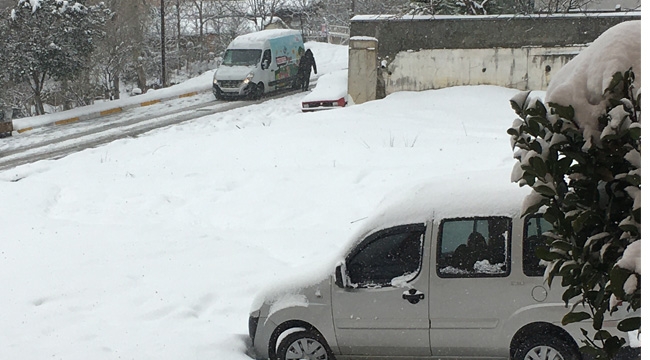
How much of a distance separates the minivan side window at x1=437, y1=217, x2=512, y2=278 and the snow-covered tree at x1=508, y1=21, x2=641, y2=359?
11.2ft

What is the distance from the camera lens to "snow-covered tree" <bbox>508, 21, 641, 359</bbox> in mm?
2879

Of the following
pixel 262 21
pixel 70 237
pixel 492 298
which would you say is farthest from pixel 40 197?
pixel 262 21

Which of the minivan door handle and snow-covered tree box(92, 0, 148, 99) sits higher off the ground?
snow-covered tree box(92, 0, 148, 99)

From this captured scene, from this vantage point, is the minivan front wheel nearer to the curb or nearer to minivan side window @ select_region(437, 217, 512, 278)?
minivan side window @ select_region(437, 217, 512, 278)

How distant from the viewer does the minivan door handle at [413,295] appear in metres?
6.78

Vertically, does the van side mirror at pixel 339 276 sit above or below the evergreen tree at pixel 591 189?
below

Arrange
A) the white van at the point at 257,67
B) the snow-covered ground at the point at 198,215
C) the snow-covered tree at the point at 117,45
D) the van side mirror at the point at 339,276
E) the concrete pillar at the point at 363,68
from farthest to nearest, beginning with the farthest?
the snow-covered tree at the point at 117,45 < the white van at the point at 257,67 < the concrete pillar at the point at 363,68 < the snow-covered ground at the point at 198,215 < the van side mirror at the point at 339,276

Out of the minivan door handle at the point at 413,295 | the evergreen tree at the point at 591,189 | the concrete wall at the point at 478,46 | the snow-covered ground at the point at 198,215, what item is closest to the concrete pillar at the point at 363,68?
the concrete wall at the point at 478,46

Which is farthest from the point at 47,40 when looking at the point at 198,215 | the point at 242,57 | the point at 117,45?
the point at 198,215

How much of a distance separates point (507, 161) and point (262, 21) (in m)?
38.4

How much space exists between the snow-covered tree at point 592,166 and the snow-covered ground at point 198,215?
4.58m

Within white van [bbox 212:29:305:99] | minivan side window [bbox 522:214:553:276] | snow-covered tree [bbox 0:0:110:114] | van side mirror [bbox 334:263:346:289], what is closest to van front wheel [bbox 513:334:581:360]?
minivan side window [bbox 522:214:553:276]

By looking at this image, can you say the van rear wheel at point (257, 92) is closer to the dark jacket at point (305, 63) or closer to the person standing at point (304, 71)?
the person standing at point (304, 71)

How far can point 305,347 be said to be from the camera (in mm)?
7215
